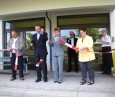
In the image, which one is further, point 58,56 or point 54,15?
point 54,15

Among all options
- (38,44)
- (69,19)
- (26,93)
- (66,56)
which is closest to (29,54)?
(66,56)

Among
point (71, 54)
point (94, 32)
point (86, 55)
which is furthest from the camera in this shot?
point (94, 32)

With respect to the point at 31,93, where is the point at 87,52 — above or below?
above

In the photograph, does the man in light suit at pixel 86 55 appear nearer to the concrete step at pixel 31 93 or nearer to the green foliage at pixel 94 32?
the concrete step at pixel 31 93

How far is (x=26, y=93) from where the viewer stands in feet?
21.6

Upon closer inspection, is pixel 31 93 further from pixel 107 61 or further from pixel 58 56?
pixel 107 61

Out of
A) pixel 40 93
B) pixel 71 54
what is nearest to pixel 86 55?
pixel 40 93

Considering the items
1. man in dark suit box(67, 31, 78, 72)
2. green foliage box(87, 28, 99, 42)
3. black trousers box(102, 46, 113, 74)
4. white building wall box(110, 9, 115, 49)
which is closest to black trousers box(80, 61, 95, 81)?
black trousers box(102, 46, 113, 74)

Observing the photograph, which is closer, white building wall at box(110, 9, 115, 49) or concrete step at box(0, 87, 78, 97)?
concrete step at box(0, 87, 78, 97)

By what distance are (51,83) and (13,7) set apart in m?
3.41

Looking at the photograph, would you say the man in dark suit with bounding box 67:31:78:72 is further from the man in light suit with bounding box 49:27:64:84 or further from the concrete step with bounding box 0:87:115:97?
the concrete step with bounding box 0:87:115:97

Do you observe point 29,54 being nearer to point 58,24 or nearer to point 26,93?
point 58,24

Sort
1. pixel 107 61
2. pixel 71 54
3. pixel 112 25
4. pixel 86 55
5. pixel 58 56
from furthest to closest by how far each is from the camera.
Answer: pixel 71 54, pixel 112 25, pixel 107 61, pixel 58 56, pixel 86 55

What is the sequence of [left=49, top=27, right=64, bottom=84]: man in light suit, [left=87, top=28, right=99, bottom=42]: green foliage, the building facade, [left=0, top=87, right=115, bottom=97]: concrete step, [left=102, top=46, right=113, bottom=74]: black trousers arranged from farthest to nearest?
[left=87, top=28, right=99, bottom=42]: green foliage → [left=102, top=46, right=113, bottom=74]: black trousers → the building facade → [left=49, top=27, right=64, bottom=84]: man in light suit → [left=0, top=87, right=115, bottom=97]: concrete step
